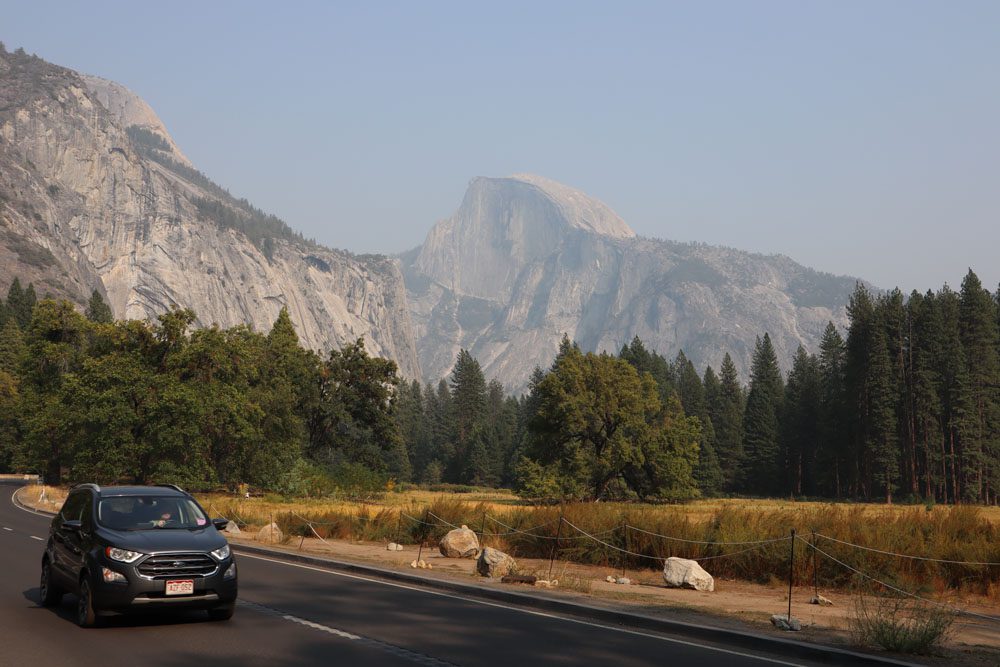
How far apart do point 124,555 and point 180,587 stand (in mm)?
832

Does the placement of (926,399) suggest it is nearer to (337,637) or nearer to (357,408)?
(357,408)

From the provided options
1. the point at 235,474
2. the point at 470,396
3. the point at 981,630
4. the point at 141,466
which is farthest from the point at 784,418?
the point at 981,630

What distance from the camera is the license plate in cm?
1193

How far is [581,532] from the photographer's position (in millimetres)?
23828

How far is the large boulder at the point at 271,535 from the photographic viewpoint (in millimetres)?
28872

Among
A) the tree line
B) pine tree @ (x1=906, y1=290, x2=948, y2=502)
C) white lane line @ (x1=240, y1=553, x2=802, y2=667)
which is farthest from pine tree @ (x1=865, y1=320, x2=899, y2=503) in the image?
white lane line @ (x1=240, y1=553, x2=802, y2=667)

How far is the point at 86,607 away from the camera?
1218cm

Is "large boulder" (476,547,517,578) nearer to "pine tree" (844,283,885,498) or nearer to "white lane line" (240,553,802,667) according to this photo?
"white lane line" (240,553,802,667)

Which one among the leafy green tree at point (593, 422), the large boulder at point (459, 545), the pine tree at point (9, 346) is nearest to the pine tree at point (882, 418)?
the leafy green tree at point (593, 422)

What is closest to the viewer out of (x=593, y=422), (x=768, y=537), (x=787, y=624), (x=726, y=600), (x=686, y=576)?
(x=787, y=624)

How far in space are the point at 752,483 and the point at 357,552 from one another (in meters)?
99.1

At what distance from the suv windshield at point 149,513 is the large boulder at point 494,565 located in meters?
7.87

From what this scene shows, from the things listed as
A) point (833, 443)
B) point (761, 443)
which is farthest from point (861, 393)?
point (761, 443)

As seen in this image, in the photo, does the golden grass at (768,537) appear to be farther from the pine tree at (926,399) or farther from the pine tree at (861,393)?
the pine tree at (861,393)
